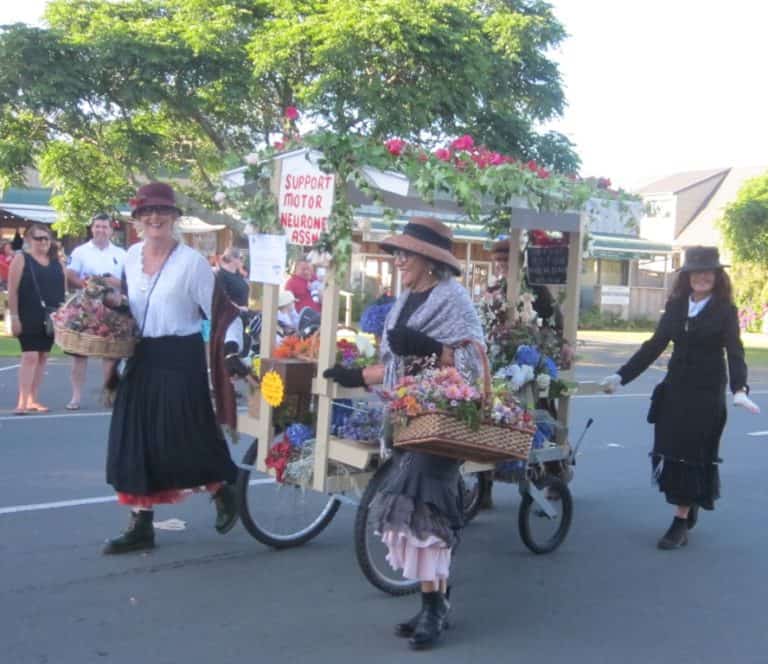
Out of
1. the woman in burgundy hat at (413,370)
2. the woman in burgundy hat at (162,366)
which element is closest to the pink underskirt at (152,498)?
the woman in burgundy hat at (162,366)

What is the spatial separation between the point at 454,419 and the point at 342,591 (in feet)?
4.78

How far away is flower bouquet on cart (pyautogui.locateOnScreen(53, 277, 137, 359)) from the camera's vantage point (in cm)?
534

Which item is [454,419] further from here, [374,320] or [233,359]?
[233,359]

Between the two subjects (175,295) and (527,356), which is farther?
(527,356)

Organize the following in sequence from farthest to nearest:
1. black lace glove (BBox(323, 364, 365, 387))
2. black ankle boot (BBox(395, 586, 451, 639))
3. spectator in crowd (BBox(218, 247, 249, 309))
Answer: spectator in crowd (BBox(218, 247, 249, 309)), black lace glove (BBox(323, 364, 365, 387)), black ankle boot (BBox(395, 586, 451, 639))

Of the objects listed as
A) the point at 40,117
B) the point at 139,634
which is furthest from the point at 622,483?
the point at 40,117

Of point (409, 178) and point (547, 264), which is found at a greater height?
point (409, 178)

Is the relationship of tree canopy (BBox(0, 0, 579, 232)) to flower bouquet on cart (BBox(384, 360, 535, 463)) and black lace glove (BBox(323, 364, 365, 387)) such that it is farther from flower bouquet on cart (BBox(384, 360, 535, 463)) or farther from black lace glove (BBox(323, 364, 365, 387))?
flower bouquet on cart (BBox(384, 360, 535, 463))

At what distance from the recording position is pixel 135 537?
5.86m

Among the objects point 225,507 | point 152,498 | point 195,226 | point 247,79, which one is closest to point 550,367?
point 225,507

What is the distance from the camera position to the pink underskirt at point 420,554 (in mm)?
4602

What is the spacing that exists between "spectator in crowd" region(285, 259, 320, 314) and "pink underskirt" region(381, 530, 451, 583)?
241 inches

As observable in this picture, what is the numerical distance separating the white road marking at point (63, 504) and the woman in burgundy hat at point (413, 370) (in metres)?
2.00

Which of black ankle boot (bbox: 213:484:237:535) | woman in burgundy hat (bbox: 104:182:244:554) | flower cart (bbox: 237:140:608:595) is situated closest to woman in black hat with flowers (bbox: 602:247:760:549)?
flower cart (bbox: 237:140:608:595)
